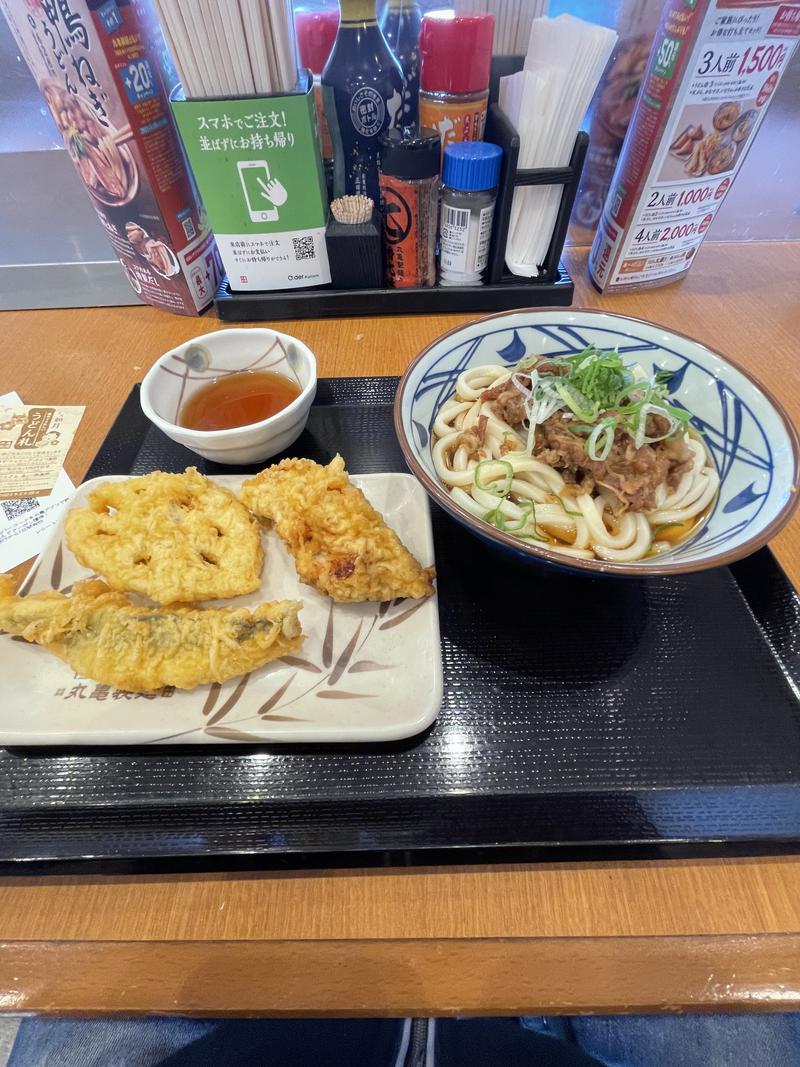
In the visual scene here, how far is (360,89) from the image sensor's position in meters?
1.73

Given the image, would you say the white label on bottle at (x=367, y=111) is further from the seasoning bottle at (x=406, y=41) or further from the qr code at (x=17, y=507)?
the qr code at (x=17, y=507)

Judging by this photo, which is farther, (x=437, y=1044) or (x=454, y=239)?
(x=454, y=239)

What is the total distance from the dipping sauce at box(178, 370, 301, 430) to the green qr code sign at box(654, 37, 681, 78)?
1.48 meters

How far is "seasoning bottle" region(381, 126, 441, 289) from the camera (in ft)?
5.39

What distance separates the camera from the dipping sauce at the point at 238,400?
1460mm

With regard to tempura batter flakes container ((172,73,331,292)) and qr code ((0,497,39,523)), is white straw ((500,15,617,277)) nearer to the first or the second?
tempura batter flakes container ((172,73,331,292))

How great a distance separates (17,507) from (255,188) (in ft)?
4.06

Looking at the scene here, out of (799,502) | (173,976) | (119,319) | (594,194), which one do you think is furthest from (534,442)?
(119,319)

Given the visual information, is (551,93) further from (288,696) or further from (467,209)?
(288,696)

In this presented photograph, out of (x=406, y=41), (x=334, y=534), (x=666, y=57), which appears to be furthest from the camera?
(x=406, y=41)

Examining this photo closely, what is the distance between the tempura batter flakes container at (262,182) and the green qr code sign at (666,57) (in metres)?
1.08

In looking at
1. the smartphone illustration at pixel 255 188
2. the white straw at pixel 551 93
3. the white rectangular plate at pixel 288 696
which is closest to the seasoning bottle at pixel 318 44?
the smartphone illustration at pixel 255 188

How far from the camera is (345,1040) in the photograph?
4.55 ft

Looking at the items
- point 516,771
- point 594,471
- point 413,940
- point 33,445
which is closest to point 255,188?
point 33,445
